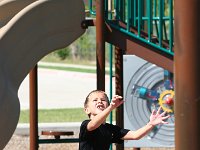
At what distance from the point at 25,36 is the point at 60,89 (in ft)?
40.1

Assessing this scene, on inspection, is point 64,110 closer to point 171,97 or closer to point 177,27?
point 171,97

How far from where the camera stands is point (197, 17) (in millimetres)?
3000

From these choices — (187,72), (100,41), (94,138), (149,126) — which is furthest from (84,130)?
(100,41)

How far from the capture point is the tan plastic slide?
534cm

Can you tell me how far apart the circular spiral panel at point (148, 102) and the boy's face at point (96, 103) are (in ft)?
12.7

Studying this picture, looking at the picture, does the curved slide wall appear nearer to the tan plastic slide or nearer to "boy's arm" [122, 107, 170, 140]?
the tan plastic slide

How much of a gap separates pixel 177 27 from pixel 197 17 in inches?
3.8

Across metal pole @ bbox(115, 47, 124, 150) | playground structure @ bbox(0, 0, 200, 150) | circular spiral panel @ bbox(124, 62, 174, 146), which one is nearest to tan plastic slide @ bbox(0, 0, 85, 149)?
playground structure @ bbox(0, 0, 200, 150)

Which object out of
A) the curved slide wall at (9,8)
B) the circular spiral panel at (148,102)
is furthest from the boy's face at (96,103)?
the circular spiral panel at (148,102)

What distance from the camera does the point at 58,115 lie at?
1254cm

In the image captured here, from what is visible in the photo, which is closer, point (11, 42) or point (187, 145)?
point (187, 145)

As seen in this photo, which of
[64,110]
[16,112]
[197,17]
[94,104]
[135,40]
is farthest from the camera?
[64,110]

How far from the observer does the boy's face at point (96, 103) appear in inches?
168

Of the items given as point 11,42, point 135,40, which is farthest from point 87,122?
point 135,40
